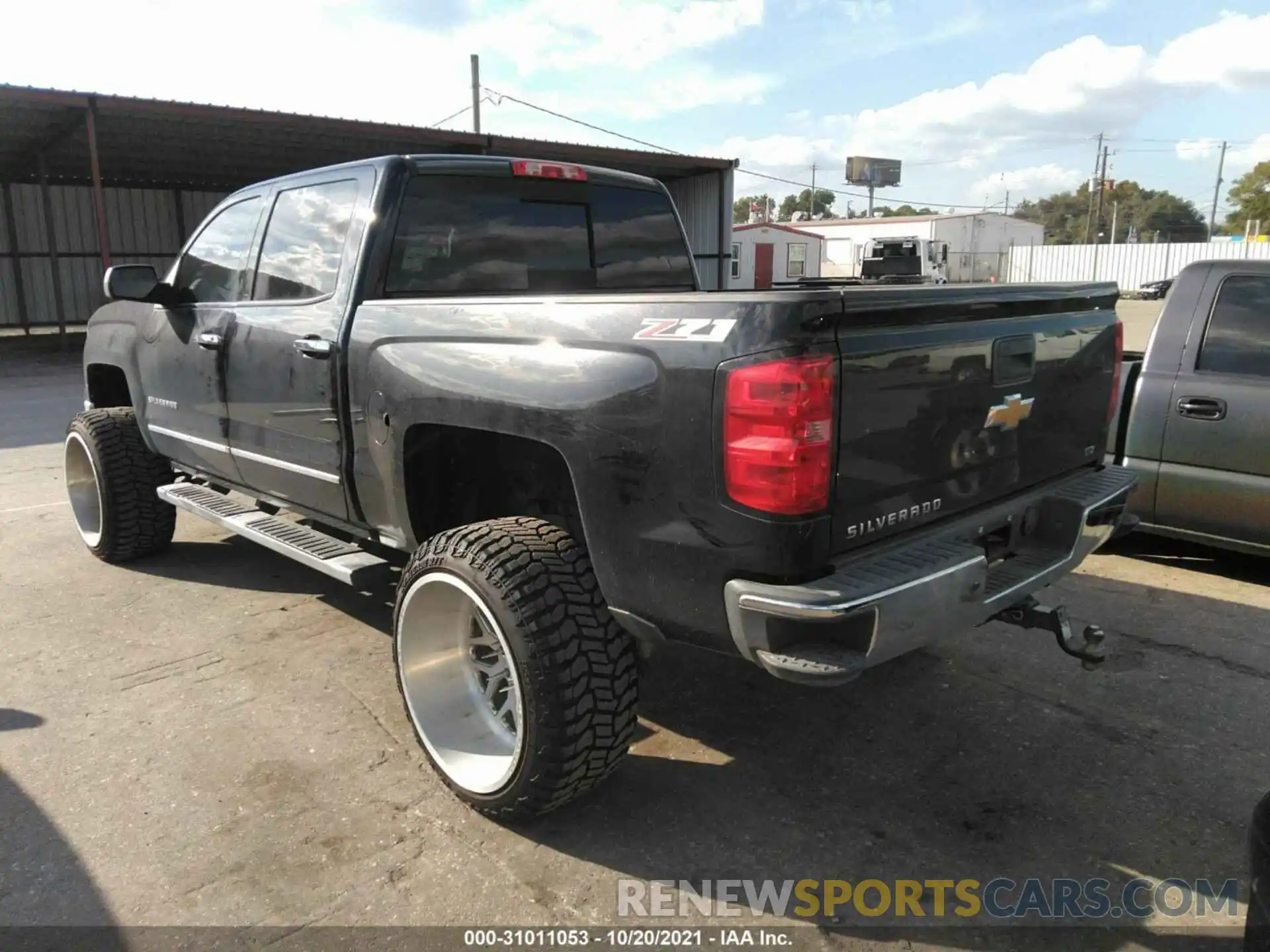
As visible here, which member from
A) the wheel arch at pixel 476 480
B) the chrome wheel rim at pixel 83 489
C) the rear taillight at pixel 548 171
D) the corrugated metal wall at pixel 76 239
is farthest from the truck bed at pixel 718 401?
the corrugated metal wall at pixel 76 239

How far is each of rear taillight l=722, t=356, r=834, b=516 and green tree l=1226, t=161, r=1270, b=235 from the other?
3267 inches

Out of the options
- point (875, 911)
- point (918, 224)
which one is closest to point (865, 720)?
point (875, 911)

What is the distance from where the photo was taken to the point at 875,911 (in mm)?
2508

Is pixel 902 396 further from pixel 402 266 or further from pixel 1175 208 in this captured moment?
pixel 1175 208

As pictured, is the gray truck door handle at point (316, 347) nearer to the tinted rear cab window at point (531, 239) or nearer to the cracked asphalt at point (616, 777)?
the tinted rear cab window at point (531, 239)

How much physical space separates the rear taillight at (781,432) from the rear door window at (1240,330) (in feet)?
12.6

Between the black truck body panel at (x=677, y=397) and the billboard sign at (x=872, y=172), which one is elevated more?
the billboard sign at (x=872, y=172)

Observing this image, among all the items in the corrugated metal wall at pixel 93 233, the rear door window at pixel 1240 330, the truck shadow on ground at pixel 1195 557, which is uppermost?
the corrugated metal wall at pixel 93 233

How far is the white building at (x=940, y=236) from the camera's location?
56375 millimetres

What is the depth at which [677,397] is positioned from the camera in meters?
2.33

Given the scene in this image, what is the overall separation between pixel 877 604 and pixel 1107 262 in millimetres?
59775

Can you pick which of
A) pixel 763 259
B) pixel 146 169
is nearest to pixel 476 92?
pixel 146 169

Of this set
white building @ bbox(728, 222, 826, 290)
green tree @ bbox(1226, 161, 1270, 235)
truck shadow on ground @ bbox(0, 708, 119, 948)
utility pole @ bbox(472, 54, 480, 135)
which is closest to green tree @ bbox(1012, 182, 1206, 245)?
green tree @ bbox(1226, 161, 1270, 235)

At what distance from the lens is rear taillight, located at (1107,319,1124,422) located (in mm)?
3467
